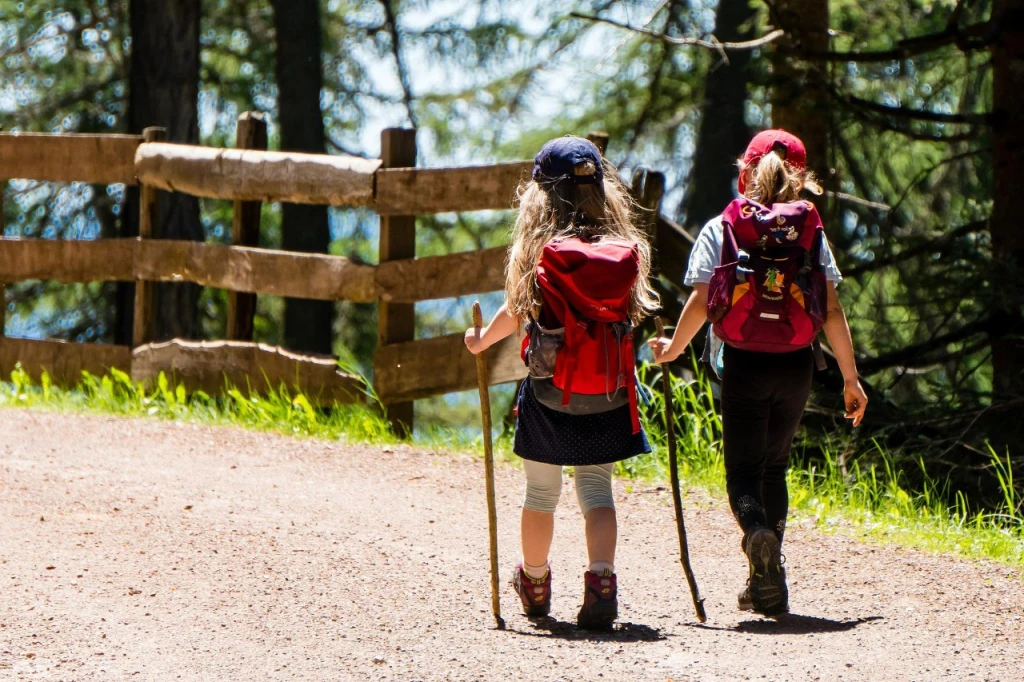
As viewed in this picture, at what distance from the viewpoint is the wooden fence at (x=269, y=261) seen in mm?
6914

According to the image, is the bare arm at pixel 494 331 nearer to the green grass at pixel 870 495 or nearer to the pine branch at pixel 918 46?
the green grass at pixel 870 495

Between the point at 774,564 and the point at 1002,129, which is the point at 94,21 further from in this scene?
the point at 774,564

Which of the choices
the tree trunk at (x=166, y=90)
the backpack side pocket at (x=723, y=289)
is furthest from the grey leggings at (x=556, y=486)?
the tree trunk at (x=166, y=90)

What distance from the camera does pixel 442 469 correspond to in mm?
6359

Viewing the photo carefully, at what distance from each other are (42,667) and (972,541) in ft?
12.9

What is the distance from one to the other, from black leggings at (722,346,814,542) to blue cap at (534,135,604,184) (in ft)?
2.82

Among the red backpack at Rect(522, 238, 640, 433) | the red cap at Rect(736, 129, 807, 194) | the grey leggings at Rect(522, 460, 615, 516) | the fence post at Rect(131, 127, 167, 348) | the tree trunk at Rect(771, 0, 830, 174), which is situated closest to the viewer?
the red backpack at Rect(522, 238, 640, 433)

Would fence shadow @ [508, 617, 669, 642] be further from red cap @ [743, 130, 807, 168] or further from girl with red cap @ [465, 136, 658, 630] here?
red cap @ [743, 130, 807, 168]

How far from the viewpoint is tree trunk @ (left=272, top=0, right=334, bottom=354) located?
43.1 feet

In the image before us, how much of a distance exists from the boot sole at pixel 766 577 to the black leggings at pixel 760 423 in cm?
7

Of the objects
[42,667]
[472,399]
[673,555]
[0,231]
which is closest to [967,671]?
[673,555]

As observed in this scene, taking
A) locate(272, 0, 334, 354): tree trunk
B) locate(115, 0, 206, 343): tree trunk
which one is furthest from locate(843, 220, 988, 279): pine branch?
locate(272, 0, 334, 354): tree trunk

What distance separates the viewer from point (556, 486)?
4.06 meters

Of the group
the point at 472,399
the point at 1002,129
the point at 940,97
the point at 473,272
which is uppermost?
the point at 940,97
